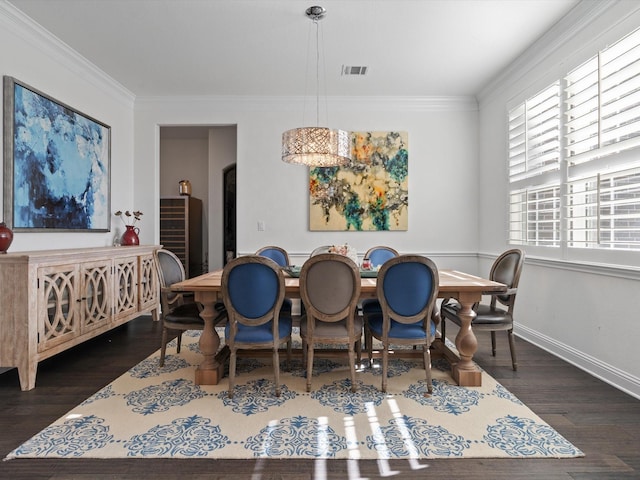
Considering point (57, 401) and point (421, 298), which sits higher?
point (421, 298)

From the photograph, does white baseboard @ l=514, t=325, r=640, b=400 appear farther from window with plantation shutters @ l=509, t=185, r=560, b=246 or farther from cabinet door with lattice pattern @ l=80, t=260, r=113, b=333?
cabinet door with lattice pattern @ l=80, t=260, r=113, b=333

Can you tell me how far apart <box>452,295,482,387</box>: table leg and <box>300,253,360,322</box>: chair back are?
826 millimetres

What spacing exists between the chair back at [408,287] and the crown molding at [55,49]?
3.43 m

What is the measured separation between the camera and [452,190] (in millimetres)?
5035

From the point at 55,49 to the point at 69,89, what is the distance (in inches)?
14.7

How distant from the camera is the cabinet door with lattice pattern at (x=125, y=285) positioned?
148 inches

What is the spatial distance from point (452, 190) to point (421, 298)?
9.59 feet

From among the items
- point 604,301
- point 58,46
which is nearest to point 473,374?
point 604,301

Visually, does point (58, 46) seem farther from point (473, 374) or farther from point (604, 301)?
point (604, 301)

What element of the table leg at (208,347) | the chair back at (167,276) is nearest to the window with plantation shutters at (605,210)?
the table leg at (208,347)

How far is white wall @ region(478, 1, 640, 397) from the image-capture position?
2586mm

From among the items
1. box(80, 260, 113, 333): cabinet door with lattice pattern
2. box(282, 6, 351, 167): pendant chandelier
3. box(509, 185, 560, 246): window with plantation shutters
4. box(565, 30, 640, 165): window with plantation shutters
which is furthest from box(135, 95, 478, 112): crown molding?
box(80, 260, 113, 333): cabinet door with lattice pattern

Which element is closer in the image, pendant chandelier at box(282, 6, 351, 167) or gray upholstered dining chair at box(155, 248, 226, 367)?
gray upholstered dining chair at box(155, 248, 226, 367)

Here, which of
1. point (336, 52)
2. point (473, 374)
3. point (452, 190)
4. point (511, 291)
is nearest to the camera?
point (473, 374)
